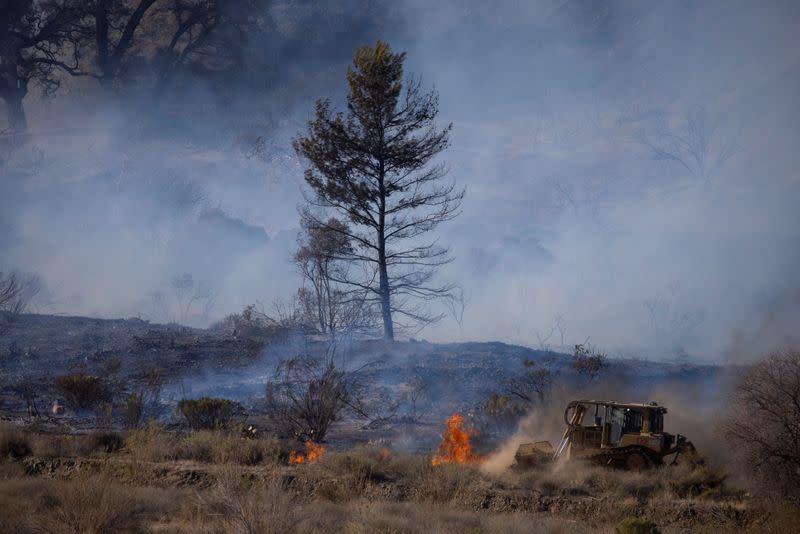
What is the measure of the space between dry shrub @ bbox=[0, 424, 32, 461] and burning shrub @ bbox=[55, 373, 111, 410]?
4.38 m

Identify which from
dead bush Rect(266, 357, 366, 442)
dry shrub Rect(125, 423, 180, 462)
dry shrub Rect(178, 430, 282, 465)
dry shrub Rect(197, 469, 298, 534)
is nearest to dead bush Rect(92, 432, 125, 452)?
dry shrub Rect(125, 423, 180, 462)

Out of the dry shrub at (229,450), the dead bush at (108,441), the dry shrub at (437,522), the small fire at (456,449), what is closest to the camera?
the dry shrub at (437,522)

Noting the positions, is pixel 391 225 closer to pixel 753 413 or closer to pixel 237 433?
pixel 237 433

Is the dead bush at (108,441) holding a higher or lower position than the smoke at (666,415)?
lower

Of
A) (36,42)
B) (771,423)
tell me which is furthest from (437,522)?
(36,42)

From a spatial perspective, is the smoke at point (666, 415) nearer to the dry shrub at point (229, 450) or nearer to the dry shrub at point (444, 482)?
the dry shrub at point (444, 482)

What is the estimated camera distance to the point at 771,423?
10648 mm

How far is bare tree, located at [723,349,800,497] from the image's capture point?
10.3 metres

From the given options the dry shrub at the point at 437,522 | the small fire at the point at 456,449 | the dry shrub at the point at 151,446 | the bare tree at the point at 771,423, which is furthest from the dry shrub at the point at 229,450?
the bare tree at the point at 771,423

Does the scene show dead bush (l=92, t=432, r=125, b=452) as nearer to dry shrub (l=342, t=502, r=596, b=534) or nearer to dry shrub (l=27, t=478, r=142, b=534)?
dry shrub (l=27, t=478, r=142, b=534)

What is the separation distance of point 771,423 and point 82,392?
1719 centimetres

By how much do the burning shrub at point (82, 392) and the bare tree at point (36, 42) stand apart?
44.7m

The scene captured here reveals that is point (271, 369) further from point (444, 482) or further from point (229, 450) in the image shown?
point (444, 482)

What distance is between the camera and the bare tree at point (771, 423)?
33.8 ft
